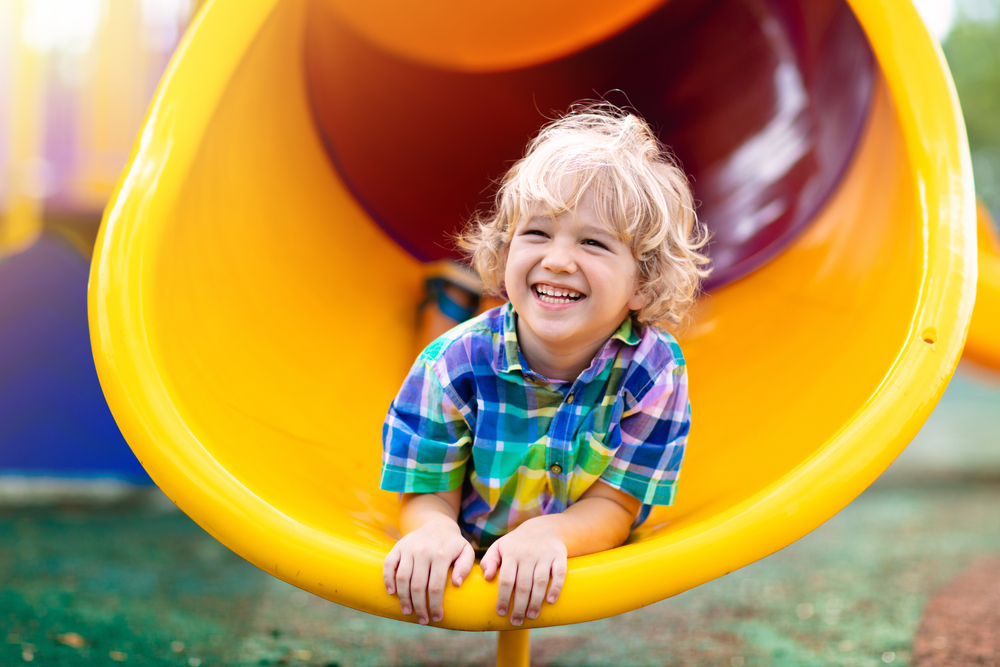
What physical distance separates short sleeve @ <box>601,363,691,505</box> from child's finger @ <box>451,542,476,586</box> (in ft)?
0.81

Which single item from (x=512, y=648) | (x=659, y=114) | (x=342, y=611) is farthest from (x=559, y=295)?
(x=659, y=114)

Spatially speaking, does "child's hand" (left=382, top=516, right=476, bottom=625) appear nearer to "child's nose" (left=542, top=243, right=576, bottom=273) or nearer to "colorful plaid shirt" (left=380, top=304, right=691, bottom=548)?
"colorful plaid shirt" (left=380, top=304, right=691, bottom=548)

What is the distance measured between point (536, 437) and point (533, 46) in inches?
49.0

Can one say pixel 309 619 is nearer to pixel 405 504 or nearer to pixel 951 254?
pixel 405 504

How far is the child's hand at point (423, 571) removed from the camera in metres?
0.87

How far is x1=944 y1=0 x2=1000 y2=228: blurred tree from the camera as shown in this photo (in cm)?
1143

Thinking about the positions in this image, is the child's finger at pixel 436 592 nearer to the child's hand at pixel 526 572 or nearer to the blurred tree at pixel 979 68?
the child's hand at pixel 526 572

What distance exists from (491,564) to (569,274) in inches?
14.4

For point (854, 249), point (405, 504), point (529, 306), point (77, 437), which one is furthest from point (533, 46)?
point (77, 437)

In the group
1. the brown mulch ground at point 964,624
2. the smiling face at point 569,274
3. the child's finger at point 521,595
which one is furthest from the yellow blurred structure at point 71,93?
the brown mulch ground at point 964,624

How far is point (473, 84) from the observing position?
205 cm

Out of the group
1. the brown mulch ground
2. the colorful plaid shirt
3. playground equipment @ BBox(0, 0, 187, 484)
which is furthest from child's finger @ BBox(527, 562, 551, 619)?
playground equipment @ BBox(0, 0, 187, 484)

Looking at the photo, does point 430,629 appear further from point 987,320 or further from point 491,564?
→ point 987,320

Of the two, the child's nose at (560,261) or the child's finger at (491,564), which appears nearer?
the child's finger at (491,564)
